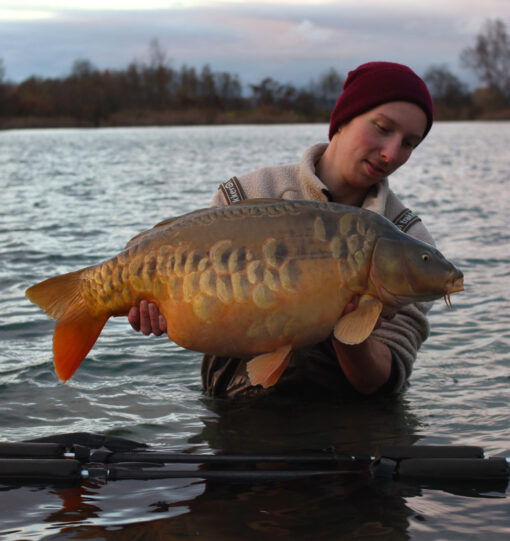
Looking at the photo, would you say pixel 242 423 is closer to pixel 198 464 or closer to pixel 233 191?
pixel 198 464

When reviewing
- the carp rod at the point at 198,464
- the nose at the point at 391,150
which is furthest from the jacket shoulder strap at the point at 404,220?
the carp rod at the point at 198,464

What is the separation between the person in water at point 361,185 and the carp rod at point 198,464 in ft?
1.74

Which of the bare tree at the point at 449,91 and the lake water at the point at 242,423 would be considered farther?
the bare tree at the point at 449,91

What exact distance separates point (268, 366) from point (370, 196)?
1.28 m

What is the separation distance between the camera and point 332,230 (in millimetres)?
2896

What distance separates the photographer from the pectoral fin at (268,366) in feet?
A: 9.64

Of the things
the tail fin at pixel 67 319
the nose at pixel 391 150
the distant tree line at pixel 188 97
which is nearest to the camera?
the tail fin at pixel 67 319

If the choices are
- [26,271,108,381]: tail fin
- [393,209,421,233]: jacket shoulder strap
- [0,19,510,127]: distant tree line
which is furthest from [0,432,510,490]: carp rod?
[0,19,510,127]: distant tree line

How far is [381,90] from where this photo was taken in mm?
3658

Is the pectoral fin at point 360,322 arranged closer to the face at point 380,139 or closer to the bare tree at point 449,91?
the face at point 380,139

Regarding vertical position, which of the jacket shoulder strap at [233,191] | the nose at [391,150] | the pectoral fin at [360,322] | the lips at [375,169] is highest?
the nose at [391,150]

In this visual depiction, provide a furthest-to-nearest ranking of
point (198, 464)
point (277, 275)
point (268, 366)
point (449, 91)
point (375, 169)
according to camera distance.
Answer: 1. point (449, 91)
2. point (375, 169)
3. point (198, 464)
4. point (268, 366)
5. point (277, 275)

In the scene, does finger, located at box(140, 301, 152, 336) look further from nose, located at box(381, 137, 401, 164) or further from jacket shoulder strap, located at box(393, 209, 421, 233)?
jacket shoulder strap, located at box(393, 209, 421, 233)

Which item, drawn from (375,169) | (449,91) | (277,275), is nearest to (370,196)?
(375,169)
